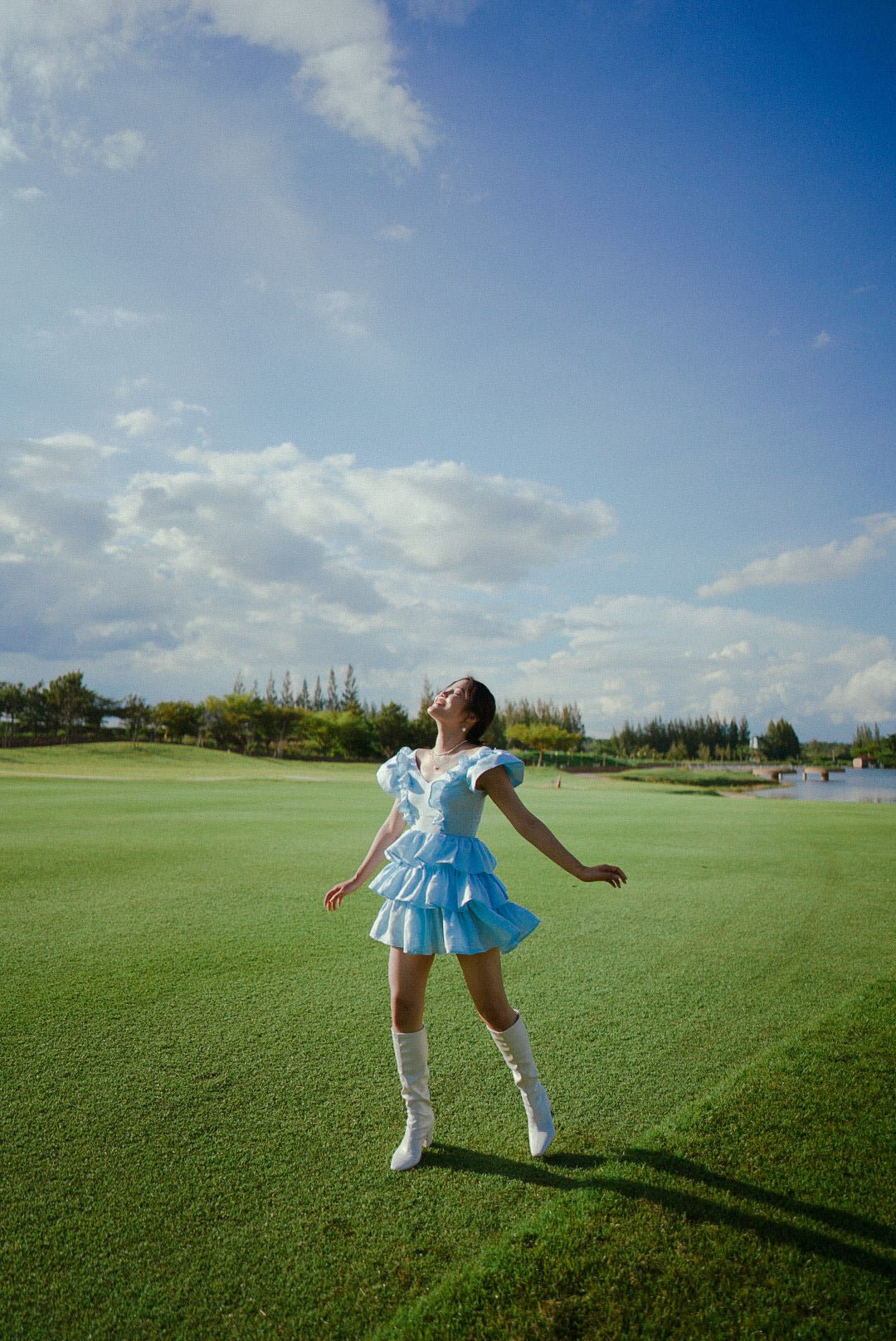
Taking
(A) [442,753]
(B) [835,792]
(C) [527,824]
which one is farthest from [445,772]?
(B) [835,792]

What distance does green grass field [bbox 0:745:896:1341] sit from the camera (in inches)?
90.2

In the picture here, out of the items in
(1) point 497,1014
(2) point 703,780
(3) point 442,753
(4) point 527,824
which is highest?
(3) point 442,753

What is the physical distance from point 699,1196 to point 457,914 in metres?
1.38

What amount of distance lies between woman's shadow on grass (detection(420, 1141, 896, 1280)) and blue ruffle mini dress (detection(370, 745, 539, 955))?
0.84 meters

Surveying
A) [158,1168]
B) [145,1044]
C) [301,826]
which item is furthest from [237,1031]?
[301,826]

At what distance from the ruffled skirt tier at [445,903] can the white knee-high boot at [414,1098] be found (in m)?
0.39

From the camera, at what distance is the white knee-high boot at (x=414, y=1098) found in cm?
298

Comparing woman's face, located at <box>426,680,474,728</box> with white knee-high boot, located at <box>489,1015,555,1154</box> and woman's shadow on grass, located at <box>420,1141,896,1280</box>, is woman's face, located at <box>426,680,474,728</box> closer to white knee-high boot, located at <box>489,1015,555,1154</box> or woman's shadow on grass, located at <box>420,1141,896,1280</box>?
white knee-high boot, located at <box>489,1015,555,1154</box>

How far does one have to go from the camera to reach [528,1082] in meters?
3.18

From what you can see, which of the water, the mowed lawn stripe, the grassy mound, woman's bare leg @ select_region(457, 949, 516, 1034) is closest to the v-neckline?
woman's bare leg @ select_region(457, 949, 516, 1034)

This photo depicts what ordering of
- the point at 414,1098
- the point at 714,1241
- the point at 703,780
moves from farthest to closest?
1. the point at 703,780
2. the point at 414,1098
3. the point at 714,1241

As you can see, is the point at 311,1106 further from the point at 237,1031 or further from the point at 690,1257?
the point at 690,1257

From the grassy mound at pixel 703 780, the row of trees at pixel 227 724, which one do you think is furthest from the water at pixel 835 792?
the row of trees at pixel 227 724

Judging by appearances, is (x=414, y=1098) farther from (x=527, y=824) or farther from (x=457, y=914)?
(x=527, y=824)
